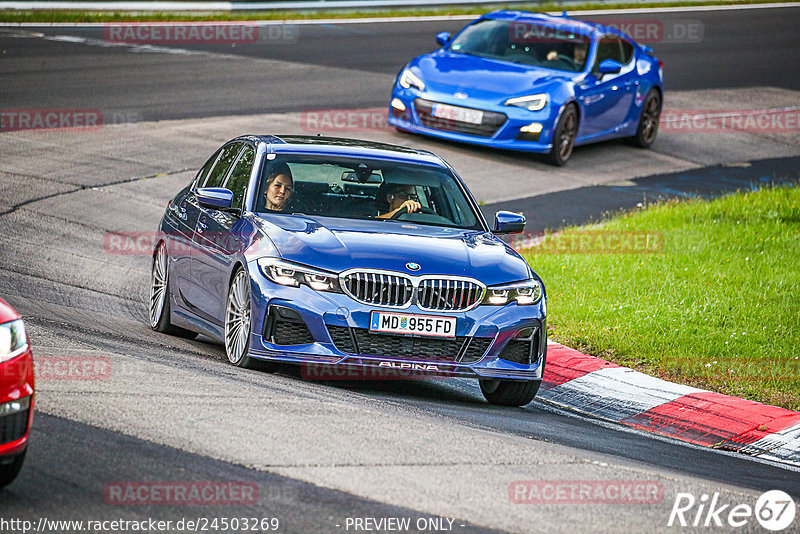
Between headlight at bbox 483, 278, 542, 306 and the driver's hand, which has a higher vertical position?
the driver's hand

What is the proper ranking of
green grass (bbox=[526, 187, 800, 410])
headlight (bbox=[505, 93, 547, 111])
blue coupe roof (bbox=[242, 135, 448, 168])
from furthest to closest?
headlight (bbox=[505, 93, 547, 111])
green grass (bbox=[526, 187, 800, 410])
blue coupe roof (bbox=[242, 135, 448, 168])

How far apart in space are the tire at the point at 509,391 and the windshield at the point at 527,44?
1070 cm

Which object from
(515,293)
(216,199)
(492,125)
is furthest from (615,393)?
(492,125)

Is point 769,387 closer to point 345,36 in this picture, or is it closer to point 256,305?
point 256,305

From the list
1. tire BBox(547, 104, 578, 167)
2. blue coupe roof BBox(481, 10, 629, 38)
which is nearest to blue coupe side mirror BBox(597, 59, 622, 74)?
tire BBox(547, 104, 578, 167)

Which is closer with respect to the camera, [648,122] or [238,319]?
[238,319]

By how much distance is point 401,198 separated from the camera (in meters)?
9.38

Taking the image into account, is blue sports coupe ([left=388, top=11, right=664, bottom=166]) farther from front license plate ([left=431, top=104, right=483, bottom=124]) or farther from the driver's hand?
the driver's hand

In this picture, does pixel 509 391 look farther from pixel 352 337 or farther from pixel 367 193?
pixel 367 193

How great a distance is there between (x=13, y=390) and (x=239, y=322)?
3.49m

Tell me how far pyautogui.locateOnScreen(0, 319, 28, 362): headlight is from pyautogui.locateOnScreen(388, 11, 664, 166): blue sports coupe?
13.4 metres

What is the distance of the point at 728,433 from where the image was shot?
873 cm

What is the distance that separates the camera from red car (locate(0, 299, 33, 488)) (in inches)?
195

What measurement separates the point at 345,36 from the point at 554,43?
10.8 meters
